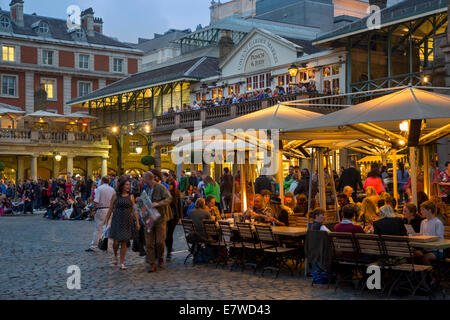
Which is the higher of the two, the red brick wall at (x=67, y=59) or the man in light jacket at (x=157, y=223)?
the red brick wall at (x=67, y=59)

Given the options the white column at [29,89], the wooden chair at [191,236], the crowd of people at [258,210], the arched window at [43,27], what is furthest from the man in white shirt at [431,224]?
the arched window at [43,27]

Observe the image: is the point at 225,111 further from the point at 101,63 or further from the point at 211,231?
the point at 101,63

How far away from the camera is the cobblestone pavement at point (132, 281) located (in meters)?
9.55

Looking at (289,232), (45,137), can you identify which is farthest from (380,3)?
(45,137)

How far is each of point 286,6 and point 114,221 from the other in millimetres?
43211

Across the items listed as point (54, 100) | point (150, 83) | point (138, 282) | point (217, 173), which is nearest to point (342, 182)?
point (138, 282)

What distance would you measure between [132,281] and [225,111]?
22.9m

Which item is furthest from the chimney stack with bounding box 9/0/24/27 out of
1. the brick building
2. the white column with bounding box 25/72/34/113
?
the white column with bounding box 25/72/34/113

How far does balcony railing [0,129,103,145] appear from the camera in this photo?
46356 millimetres

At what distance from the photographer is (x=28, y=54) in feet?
194

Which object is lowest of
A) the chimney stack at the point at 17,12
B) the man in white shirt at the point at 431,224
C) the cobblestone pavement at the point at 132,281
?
the cobblestone pavement at the point at 132,281

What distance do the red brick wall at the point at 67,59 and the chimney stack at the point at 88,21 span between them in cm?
469

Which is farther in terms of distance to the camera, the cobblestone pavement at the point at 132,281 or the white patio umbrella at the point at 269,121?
the white patio umbrella at the point at 269,121

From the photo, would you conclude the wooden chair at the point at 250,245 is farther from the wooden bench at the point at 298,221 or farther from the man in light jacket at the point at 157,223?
the man in light jacket at the point at 157,223
